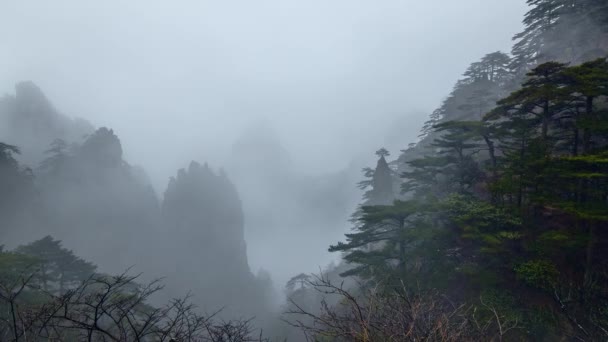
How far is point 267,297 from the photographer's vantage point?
226 ft

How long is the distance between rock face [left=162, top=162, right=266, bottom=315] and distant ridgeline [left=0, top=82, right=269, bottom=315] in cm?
22

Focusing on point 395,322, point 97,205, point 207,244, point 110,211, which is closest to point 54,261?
point 395,322

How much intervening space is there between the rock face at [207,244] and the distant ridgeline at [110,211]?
224mm

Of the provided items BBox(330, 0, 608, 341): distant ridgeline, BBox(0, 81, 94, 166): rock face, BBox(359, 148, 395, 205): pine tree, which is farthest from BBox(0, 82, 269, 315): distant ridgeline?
BBox(330, 0, 608, 341): distant ridgeline

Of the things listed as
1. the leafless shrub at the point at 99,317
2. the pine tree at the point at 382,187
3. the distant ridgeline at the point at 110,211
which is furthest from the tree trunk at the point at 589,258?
the distant ridgeline at the point at 110,211

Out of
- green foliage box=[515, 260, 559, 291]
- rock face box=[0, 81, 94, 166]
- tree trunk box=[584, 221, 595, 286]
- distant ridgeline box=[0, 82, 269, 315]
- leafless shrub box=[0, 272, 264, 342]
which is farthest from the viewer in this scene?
rock face box=[0, 81, 94, 166]

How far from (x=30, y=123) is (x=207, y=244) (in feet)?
139

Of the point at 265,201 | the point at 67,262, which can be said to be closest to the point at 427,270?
the point at 67,262

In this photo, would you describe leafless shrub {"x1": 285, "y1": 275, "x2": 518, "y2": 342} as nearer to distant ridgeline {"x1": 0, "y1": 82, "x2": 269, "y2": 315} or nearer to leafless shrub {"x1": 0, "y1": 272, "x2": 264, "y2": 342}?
leafless shrub {"x1": 0, "y1": 272, "x2": 264, "y2": 342}

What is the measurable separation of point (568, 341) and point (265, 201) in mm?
160039

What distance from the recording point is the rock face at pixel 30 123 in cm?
5442

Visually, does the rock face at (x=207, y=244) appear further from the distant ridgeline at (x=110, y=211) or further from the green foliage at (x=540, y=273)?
the green foliage at (x=540, y=273)

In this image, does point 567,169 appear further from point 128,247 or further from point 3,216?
point 128,247

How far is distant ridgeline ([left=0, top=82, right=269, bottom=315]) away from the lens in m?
44.9
